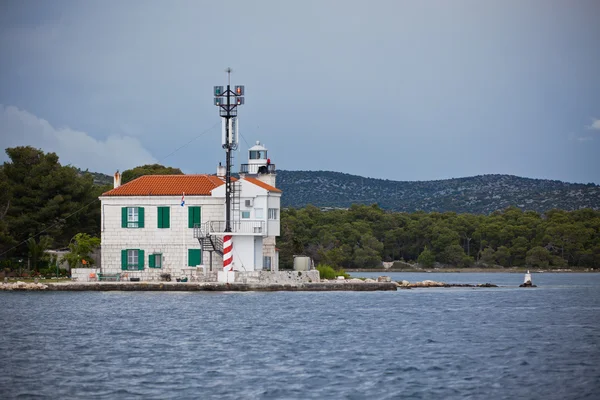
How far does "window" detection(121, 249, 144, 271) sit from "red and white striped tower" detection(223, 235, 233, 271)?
3.91m

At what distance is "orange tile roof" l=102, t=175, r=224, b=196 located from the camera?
42156 millimetres

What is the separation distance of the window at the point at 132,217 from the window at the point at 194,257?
95.5 inches

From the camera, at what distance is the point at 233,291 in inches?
1596

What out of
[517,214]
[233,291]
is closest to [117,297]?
[233,291]

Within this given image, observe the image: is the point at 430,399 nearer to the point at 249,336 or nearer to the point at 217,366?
the point at 217,366

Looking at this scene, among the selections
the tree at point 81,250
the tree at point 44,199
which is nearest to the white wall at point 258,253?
the tree at point 81,250

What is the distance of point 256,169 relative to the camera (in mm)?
46844

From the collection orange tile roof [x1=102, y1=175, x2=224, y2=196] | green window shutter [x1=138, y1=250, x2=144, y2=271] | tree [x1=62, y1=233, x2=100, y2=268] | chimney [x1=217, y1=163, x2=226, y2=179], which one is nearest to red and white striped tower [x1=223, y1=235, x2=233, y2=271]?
orange tile roof [x1=102, y1=175, x2=224, y2=196]

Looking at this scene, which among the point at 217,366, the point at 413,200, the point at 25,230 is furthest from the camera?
the point at 413,200

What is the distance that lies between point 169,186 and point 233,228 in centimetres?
367

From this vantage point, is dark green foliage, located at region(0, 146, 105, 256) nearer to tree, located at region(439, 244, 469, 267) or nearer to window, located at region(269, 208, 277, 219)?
window, located at region(269, 208, 277, 219)

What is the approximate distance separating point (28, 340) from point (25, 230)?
954 inches

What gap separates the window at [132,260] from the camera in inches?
1665

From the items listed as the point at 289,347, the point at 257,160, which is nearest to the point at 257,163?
the point at 257,160
